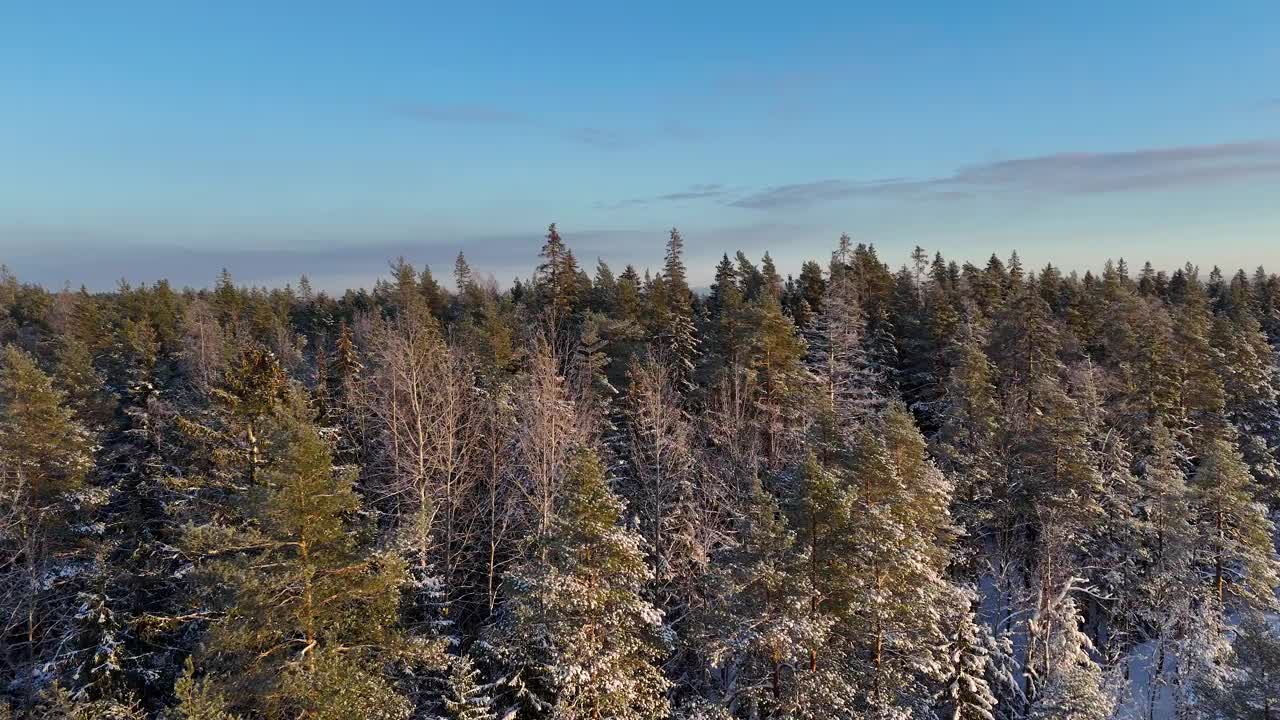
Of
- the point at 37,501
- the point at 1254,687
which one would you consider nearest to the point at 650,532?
the point at 1254,687

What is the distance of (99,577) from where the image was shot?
1972 cm

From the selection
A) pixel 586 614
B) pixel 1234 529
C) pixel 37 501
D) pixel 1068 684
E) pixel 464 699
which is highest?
pixel 37 501

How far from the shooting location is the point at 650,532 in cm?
2664

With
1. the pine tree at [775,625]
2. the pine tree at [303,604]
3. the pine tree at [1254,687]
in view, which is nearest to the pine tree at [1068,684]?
the pine tree at [1254,687]

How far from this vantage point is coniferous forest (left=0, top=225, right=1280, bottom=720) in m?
16.5

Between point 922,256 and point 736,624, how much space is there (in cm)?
7656

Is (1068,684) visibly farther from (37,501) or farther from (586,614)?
(37,501)

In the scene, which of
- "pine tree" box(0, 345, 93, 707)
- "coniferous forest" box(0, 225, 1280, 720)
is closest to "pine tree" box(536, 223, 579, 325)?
"coniferous forest" box(0, 225, 1280, 720)

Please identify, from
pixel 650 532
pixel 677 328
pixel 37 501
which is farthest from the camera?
pixel 677 328

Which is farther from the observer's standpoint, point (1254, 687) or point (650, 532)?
point (650, 532)

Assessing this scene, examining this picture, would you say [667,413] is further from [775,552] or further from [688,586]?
[775,552]

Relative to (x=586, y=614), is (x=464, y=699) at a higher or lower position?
lower

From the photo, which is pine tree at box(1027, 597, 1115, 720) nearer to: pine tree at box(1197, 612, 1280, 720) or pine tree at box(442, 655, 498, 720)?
pine tree at box(1197, 612, 1280, 720)

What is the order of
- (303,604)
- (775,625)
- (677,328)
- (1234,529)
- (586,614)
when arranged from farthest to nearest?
1. (677,328)
2. (1234,529)
3. (775,625)
4. (586,614)
5. (303,604)
